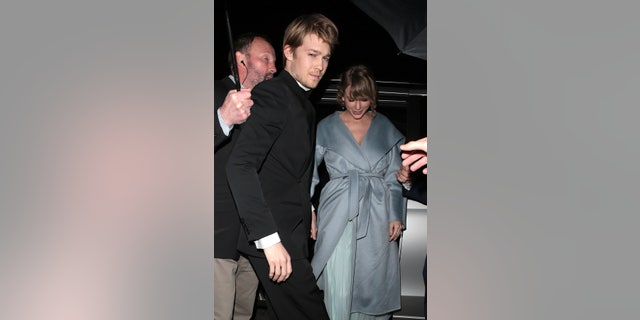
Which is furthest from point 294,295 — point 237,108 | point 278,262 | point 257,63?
point 257,63

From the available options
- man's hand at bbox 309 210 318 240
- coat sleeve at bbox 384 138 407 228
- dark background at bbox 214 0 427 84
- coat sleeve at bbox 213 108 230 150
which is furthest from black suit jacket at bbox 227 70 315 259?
dark background at bbox 214 0 427 84

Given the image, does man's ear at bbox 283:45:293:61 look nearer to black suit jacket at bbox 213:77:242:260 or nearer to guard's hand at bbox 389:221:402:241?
black suit jacket at bbox 213:77:242:260

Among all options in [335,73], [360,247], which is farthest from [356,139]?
[335,73]

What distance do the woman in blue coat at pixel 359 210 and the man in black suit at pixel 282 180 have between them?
52 centimetres

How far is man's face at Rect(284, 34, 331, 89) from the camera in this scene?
2.40 m

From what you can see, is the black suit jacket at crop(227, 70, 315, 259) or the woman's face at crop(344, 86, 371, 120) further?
the woman's face at crop(344, 86, 371, 120)

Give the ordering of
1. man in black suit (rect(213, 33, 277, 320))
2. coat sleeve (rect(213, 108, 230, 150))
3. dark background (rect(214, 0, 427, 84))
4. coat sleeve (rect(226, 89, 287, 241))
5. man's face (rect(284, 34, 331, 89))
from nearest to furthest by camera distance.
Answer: coat sleeve (rect(226, 89, 287, 241)), man in black suit (rect(213, 33, 277, 320)), coat sleeve (rect(213, 108, 230, 150)), man's face (rect(284, 34, 331, 89)), dark background (rect(214, 0, 427, 84))

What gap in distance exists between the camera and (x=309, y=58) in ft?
7.97

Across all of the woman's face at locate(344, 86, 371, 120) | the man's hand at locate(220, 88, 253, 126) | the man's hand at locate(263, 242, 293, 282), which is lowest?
the man's hand at locate(263, 242, 293, 282)

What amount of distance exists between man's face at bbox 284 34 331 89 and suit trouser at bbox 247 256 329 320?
66 centimetres

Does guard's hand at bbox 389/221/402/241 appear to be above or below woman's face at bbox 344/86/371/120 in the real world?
below
